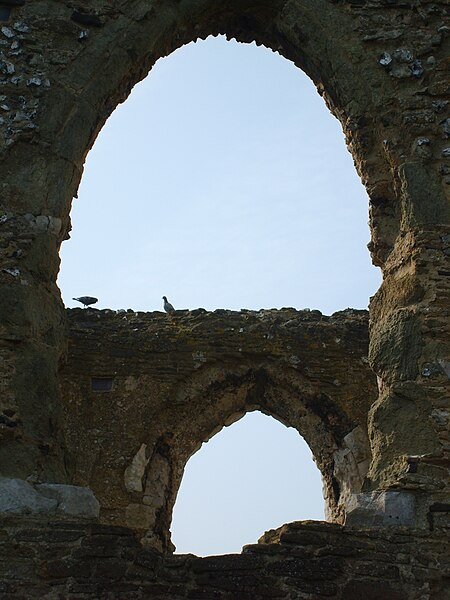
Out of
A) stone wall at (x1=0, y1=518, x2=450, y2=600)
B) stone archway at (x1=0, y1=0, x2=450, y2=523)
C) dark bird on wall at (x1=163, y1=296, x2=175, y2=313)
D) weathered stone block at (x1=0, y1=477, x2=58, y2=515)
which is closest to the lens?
stone wall at (x1=0, y1=518, x2=450, y2=600)

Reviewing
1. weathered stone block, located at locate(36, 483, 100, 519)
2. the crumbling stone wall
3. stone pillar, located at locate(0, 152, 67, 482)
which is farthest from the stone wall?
the crumbling stone wall

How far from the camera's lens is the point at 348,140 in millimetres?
6320

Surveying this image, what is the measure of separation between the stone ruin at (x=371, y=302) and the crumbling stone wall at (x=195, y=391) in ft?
7.28

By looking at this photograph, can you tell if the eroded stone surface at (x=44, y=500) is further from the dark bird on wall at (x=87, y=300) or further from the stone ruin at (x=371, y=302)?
the dark bird on wall at (x=87, y=300)

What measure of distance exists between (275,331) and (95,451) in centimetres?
233

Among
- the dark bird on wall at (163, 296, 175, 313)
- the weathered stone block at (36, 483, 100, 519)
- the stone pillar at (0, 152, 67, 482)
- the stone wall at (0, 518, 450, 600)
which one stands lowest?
the stone wall at (0, 518, 450, 600)

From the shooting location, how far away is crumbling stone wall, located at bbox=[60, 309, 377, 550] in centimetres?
978

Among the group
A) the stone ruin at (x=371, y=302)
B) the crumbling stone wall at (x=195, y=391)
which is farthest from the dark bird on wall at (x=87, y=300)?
the stone ruin at (x=371, y=302)

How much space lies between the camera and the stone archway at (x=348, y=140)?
202 inches

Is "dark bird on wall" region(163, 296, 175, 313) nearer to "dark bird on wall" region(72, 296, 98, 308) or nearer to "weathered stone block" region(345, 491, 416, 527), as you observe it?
"dark bird on wall" region(72, 296, 98, 308)

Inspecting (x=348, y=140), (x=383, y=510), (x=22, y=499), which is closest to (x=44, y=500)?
(x=22, y=499)

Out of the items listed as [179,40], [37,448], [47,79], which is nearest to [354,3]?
[179,40]

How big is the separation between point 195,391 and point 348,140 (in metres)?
4.36

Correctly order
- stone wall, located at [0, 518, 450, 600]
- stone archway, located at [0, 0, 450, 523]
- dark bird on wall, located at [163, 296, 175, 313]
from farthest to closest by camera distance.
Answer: dark bird on wall, located at [163, 296, 175, 313]
stone archway, located at [0, 0, 450, 523]
stone wall, located at [0, 518, 450, 600]
